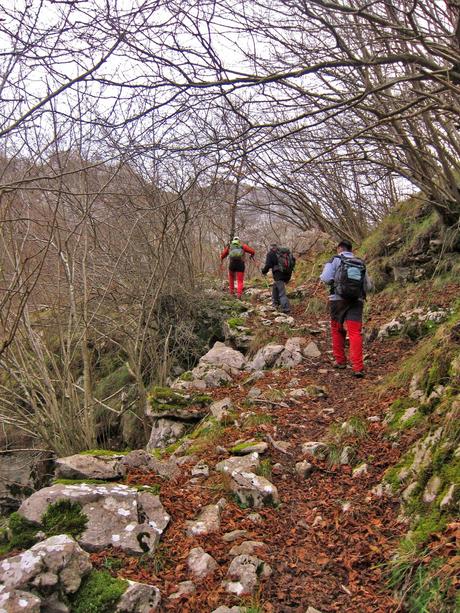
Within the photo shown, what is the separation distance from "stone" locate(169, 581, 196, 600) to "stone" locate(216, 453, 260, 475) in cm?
120

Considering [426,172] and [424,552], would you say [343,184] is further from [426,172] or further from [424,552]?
[424,552]

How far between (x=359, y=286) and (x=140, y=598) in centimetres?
477

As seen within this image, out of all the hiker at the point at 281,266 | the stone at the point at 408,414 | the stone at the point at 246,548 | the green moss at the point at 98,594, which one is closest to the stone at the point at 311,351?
the hiker at the point at 281,266

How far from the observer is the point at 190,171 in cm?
831

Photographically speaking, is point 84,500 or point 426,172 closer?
point 84,500

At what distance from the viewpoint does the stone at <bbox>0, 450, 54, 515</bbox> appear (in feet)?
24.2

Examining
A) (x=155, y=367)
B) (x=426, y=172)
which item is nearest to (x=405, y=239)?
(x=426, y=172)

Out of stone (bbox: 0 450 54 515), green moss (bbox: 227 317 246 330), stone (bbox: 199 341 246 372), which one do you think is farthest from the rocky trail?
green moss (bbox: 227 317 246 330)

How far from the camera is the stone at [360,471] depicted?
385 cm

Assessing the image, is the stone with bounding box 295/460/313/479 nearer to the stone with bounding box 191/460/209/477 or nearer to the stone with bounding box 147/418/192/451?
the stone with bounding box 191/460/209/477

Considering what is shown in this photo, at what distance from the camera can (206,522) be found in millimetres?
3377

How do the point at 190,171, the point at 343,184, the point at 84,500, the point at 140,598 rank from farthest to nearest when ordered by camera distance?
the point at 343,184 < the point at 190,171 < the point at 84,500 < the point at 140,598

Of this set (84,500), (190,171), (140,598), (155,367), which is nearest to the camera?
(140,598)

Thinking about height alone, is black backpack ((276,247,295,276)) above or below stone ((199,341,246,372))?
above
